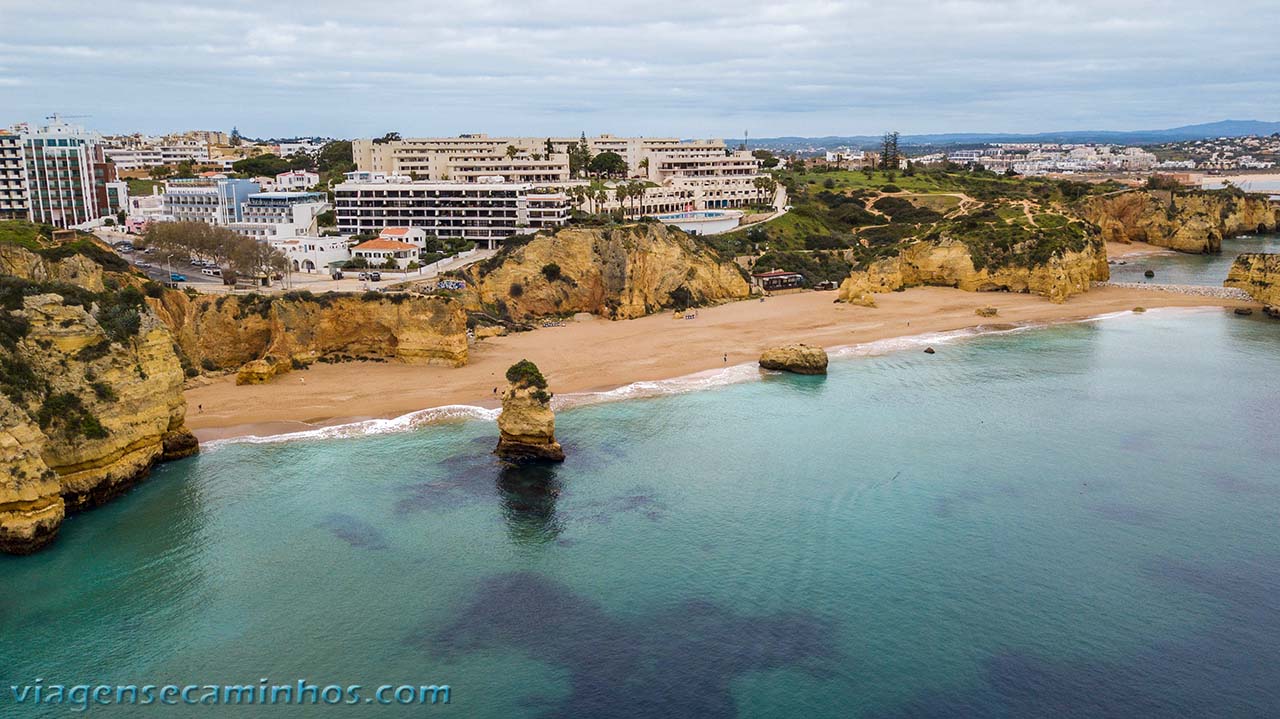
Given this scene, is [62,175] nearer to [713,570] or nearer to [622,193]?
[622,193]

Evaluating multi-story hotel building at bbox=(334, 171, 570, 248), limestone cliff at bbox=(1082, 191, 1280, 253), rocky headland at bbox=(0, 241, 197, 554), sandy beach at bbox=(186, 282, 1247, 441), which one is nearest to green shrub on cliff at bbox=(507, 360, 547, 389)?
sandy beach at bbox=(186, 282, 1247, 441)

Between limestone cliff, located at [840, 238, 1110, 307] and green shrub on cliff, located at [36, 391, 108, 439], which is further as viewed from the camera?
limestone cliff, located at [840, 238, 1110, 307]

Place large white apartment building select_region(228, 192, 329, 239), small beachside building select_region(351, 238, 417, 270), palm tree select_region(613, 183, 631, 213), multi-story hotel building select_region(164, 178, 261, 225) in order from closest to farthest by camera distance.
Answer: small beachside building select_region(351, 238, 417, 270), large white apartment building select_region(228, 192, 329, 239), palm tree select_region(613, 183, 631, 213), multi-story hotel building select_region(164, 178, 261, 225)

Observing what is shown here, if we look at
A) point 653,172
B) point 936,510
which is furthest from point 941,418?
point 653,172

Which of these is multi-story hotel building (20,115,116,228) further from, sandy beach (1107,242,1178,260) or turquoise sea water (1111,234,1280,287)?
sandy beach (1107,242,1178,260)

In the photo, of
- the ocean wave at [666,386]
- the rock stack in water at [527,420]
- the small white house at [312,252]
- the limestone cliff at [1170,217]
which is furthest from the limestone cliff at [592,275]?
the limestone cliff at [1170,217]

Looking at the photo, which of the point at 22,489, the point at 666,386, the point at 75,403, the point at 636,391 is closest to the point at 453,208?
the point at 666,386

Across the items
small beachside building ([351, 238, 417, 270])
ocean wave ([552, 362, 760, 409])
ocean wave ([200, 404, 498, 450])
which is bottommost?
ocean wave ([200, 404, 498, 450])
